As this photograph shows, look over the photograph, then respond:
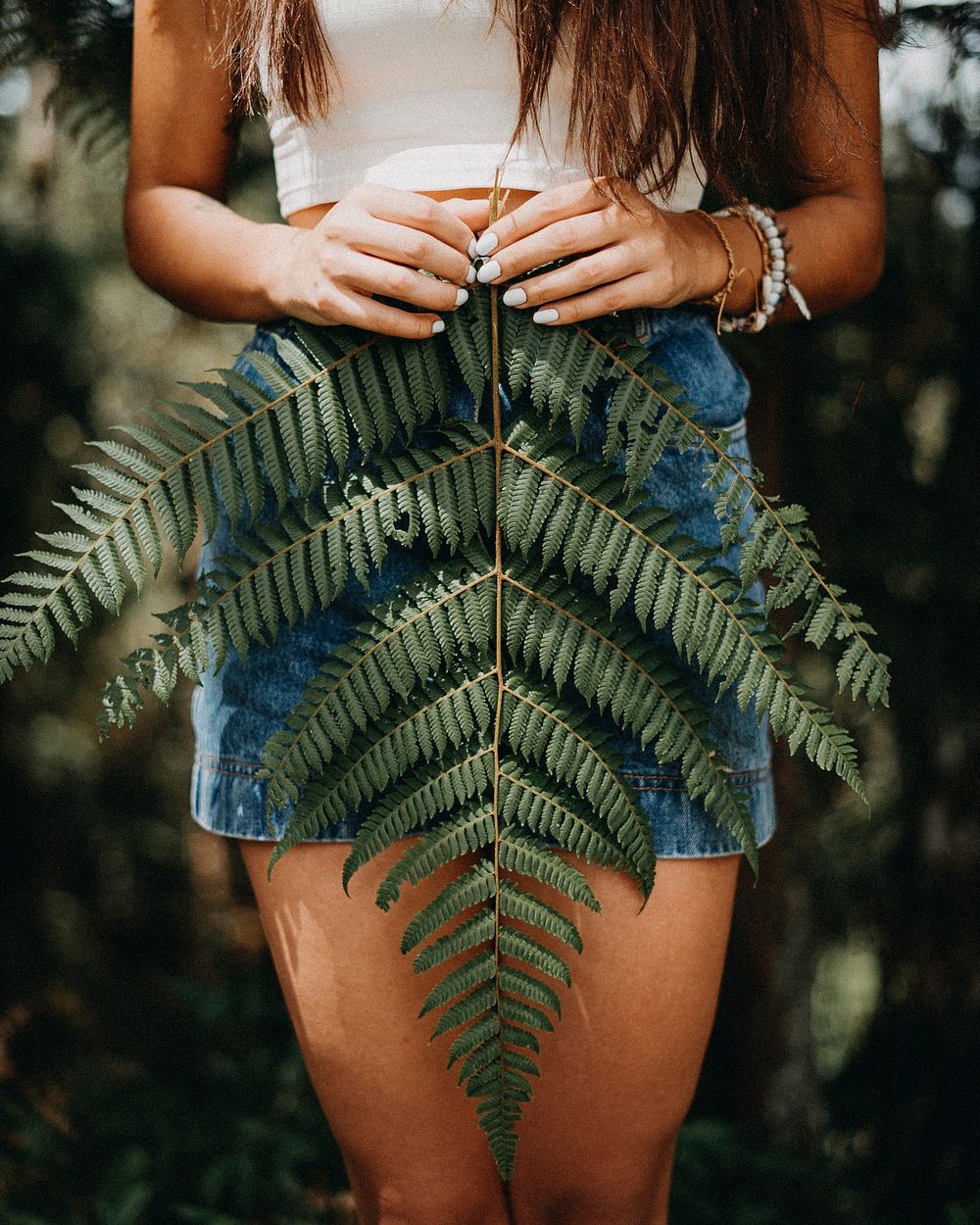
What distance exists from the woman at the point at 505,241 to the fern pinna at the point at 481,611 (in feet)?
0.26

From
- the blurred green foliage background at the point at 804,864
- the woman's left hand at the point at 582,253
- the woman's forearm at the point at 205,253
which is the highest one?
the woman's forearm at the point at 205,253

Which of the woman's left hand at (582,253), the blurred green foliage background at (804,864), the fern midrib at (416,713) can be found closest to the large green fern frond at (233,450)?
the woman's left hand at (582,253)

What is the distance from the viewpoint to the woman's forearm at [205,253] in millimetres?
1001

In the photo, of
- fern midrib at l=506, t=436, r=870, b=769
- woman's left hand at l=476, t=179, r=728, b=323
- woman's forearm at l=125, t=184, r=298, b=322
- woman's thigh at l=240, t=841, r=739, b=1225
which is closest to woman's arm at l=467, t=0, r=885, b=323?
woman's left hand at l=476, t=179, r=728, b=323

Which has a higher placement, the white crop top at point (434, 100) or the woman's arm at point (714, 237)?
the white crop top at point (434, 100)

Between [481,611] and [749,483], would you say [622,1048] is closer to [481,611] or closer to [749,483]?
[481,611]

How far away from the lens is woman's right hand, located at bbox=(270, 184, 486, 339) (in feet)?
2.88

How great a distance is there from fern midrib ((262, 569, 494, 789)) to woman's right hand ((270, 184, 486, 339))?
0.75 ft

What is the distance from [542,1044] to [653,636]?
1.42 feet

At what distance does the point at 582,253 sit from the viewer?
943 millimetres

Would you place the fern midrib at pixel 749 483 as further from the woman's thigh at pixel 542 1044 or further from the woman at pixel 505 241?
the woman's thigh at pixel 542 1044

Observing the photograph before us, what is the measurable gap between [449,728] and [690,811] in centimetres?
28

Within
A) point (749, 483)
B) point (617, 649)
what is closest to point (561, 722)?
point (617, 649)

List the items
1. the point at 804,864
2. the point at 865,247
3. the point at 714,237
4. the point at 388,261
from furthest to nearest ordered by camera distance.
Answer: the point at 804,864, the point at 865,247, the point at 714,237, the point at 388,261
